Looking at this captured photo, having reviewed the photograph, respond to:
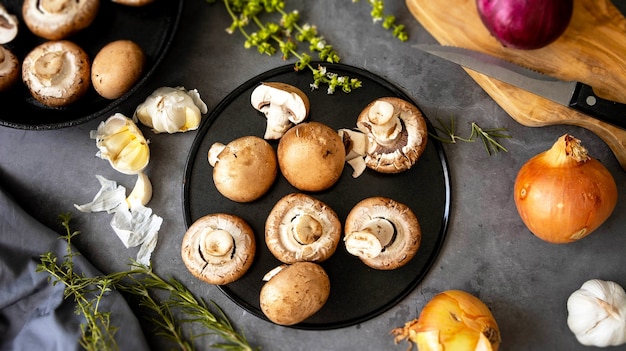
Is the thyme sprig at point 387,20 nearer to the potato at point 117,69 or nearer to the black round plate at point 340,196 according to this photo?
the black round plate at point 340,196

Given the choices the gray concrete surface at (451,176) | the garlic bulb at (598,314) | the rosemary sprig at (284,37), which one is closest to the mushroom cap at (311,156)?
the rosemary sprig at (284,37)

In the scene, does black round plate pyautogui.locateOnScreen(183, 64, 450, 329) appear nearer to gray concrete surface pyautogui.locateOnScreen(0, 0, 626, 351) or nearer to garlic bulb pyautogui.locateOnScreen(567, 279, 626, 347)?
gray concrete surface pyautogui.locateOnScreen(0, 0, 626, 351)

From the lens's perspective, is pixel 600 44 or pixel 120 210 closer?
pixel 600 44

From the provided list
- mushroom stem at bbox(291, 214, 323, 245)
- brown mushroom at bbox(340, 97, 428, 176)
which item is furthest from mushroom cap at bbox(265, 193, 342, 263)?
brown mushroom at bbox(340, 97, 428, 176)

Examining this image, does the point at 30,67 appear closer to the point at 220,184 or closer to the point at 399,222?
the point at 220,184

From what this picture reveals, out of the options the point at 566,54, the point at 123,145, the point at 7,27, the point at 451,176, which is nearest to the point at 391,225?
the point at 451,176

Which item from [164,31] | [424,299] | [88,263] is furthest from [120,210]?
[424,299]
